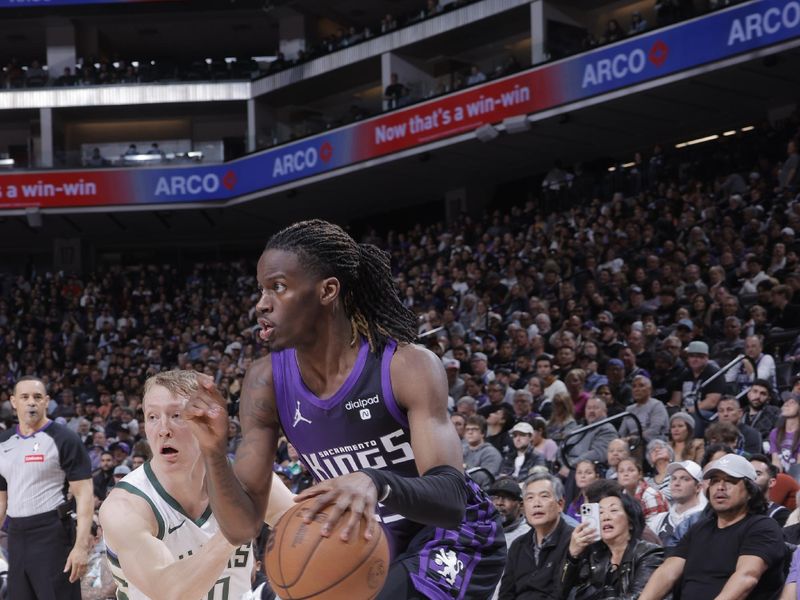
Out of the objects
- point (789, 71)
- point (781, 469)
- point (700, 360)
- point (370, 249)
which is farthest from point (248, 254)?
point (370, 249)

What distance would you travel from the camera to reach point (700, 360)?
1166 cm

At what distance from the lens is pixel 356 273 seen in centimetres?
378

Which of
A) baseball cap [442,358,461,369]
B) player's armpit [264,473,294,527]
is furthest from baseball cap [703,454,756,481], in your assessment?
baseball cap [442,358,461,369]

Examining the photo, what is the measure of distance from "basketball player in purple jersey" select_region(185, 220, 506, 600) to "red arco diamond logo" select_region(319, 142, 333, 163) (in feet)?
76.1

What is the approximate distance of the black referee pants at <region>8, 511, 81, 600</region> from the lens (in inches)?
311

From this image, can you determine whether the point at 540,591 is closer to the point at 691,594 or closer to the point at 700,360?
the point at 691,594

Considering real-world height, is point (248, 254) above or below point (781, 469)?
above

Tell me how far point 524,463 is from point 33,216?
22499 mm

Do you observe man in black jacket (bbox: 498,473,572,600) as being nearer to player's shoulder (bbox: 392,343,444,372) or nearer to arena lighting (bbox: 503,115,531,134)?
player's shoulder (bbox: 392,343,444,372)

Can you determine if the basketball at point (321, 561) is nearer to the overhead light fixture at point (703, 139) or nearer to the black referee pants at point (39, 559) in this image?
the black referee pants at point (39, 559)

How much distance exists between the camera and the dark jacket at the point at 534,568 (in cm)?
764

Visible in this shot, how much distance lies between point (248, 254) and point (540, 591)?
27.8 meters

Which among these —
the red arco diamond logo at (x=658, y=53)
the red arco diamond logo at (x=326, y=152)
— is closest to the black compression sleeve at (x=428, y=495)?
the red arco diamond logo at (x=658, y=53)

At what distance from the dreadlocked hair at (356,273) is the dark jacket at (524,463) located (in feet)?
21.4
